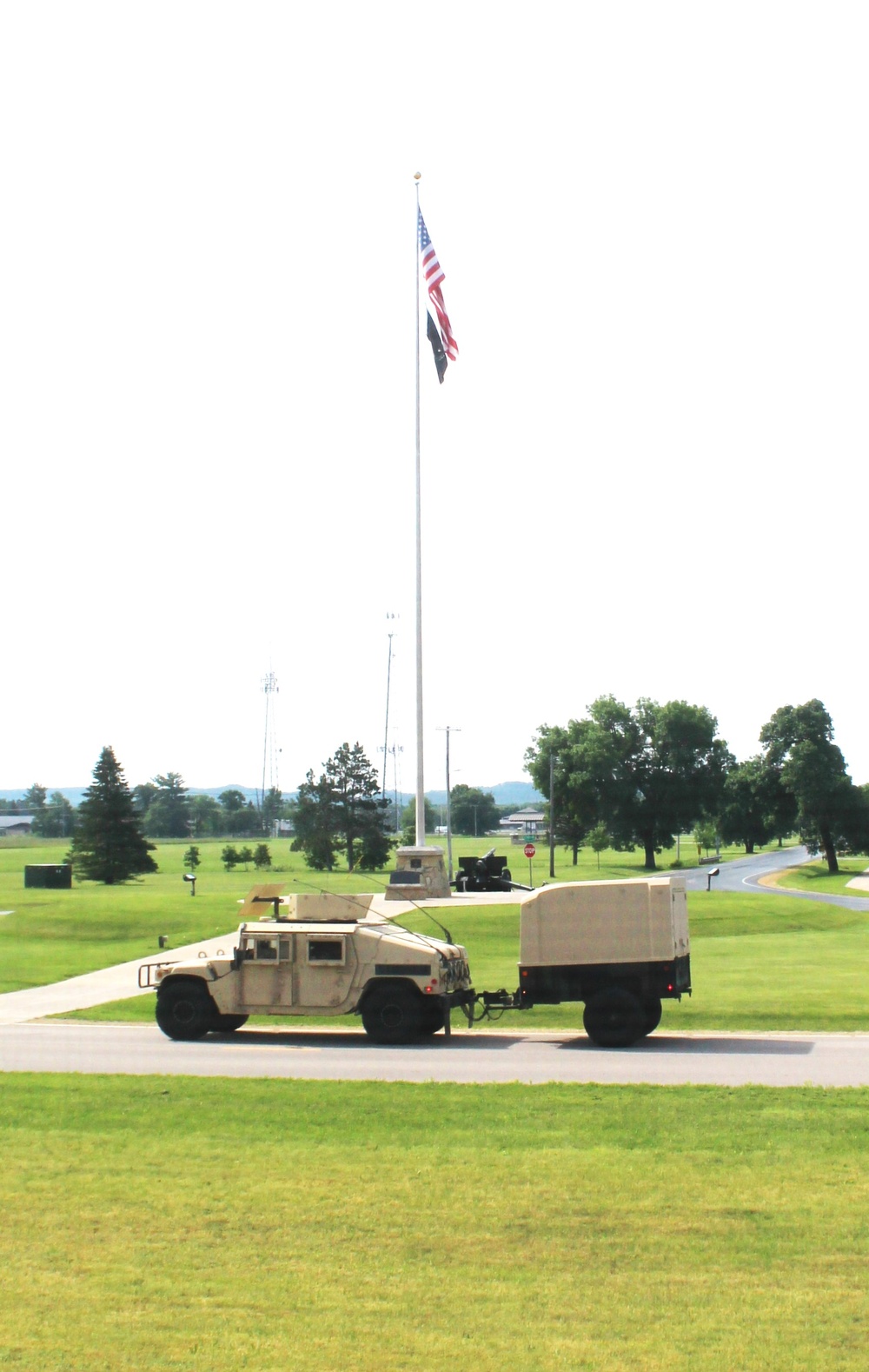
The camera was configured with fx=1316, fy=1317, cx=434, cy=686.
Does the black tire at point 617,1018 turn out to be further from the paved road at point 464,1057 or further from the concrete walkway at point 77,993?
the concrete walkway at point 77,993

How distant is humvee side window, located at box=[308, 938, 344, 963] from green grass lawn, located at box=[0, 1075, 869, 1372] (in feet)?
17.8

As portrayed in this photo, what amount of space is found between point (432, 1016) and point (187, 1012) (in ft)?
11.9

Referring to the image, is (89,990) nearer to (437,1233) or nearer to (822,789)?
(437,1233)

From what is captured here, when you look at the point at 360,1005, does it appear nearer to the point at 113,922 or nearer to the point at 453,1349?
the point at 453,1349

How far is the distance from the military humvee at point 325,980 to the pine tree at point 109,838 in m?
51.6

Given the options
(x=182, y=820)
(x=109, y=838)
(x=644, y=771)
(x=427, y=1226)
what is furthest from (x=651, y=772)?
(x=182, y=820)

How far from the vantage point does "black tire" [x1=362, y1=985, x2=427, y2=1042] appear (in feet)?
61.2

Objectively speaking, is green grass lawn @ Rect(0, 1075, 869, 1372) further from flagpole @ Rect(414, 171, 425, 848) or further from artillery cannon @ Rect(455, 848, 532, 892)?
artillery cannon @ Rect(455, 848, 532, 892)

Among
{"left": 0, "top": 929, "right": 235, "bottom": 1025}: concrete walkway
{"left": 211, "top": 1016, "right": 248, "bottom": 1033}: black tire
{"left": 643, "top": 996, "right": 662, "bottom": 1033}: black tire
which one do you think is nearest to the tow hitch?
{"left": 643, "top": 996, "right": 662, "bottom": 1033}: black tire

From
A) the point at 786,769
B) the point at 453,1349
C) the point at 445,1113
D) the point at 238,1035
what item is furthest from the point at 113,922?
the point at 786,769

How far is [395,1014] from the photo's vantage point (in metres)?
18.7

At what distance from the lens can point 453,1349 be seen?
6.90m

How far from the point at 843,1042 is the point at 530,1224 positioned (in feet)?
34.1

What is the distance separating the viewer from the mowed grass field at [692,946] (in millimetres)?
21156
